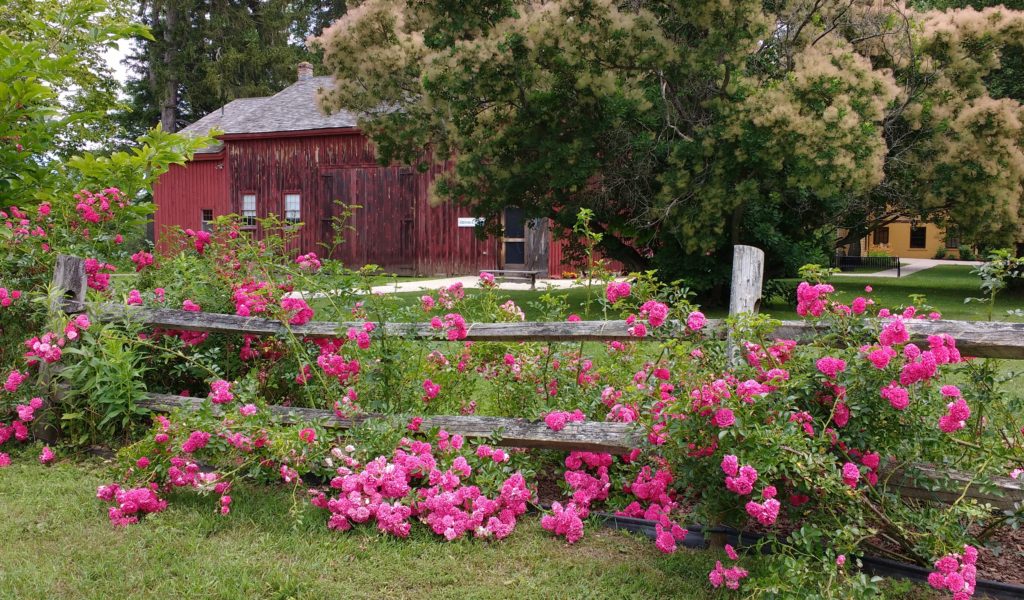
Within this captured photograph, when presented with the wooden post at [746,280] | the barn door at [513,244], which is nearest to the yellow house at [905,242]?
the barn door at [513,244]

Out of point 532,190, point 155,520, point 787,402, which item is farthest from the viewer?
point 532,190

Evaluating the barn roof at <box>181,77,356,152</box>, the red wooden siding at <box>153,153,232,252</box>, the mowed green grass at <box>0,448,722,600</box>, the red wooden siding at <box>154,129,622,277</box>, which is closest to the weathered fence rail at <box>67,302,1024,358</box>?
the mowed green grass at <box>0,448,722,600</box>

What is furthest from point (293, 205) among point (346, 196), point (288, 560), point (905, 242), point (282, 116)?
point (905, 242)

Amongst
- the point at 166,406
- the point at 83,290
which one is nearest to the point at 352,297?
the point at 166,406

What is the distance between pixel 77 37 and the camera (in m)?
6.20

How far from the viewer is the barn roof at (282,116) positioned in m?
23.7

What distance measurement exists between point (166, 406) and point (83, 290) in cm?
103

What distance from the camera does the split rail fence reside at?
303 centimetres

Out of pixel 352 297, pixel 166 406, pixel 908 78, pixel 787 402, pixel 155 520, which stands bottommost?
pixel 155 520

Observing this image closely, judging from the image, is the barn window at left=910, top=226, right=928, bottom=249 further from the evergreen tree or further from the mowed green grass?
the mowed green grass

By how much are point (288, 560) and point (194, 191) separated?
26.8m

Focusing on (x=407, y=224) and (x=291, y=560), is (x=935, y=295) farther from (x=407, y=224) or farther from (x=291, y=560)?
(x=291, y=560)

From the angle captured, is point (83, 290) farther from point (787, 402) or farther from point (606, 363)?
point (787, 402)

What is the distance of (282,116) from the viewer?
25.3 metres
